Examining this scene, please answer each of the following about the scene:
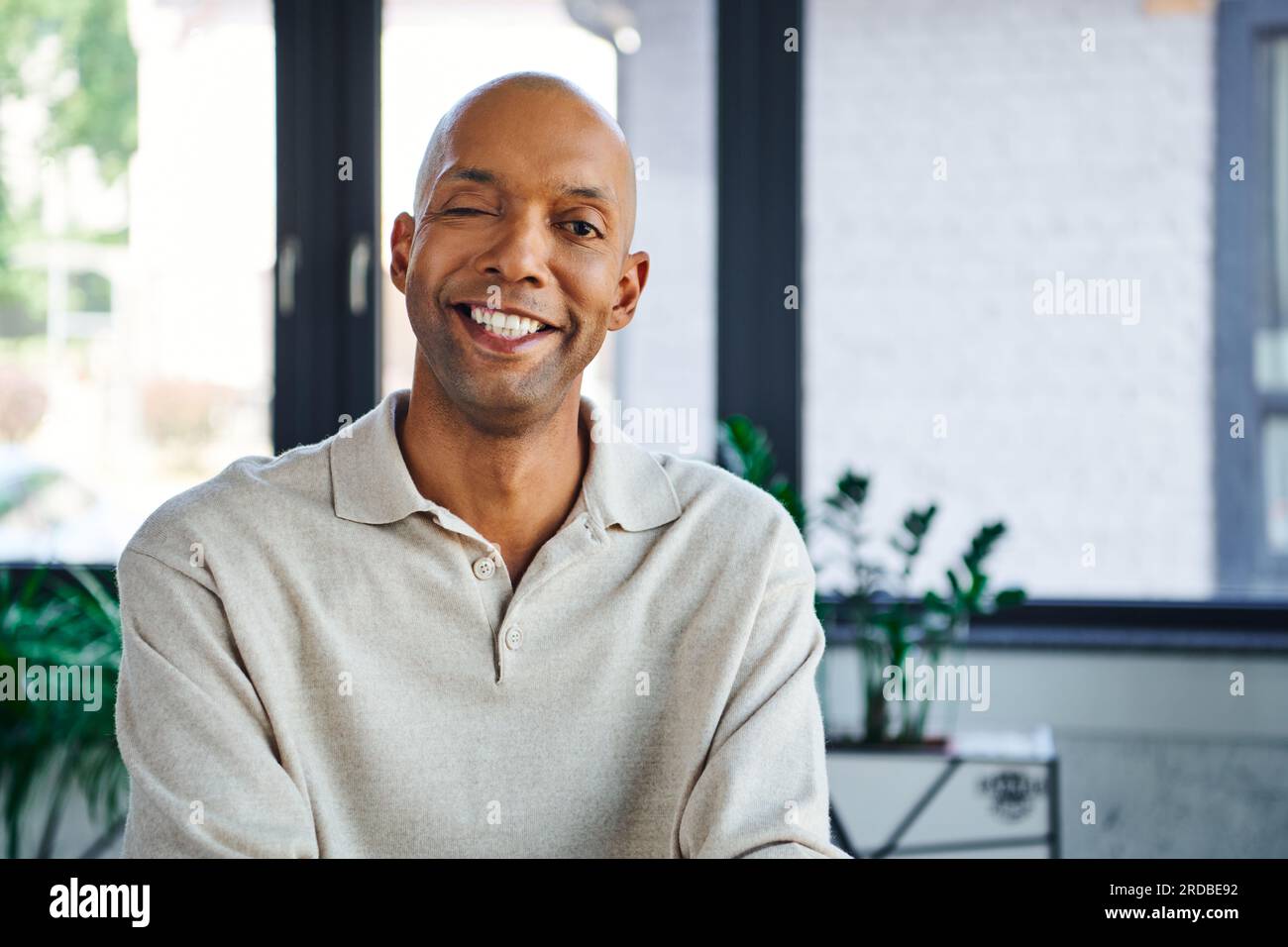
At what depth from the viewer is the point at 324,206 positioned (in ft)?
10.6

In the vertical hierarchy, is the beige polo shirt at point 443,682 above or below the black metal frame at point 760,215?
below

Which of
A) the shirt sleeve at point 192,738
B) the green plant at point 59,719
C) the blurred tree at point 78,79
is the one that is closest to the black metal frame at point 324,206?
the blurred tree at point 78,79

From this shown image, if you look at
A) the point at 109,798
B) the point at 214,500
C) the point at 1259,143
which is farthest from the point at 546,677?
the point at 1259,143

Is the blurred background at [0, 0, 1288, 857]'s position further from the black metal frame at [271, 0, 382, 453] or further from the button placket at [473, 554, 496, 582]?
the button placket at [473, 554, 496, 582]

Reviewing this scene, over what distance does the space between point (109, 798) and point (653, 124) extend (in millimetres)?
2062

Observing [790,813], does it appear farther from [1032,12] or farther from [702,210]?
[1032,12]

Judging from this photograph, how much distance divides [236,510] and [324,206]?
2.12 m

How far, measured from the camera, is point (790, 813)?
1.18 m

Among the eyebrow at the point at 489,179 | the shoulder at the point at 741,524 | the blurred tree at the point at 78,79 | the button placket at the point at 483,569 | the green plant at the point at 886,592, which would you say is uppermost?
the blurred tree at the point at 78,79

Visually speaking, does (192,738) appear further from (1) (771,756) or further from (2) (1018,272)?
(2) (1018,272)

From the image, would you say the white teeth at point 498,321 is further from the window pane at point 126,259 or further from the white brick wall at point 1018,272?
the window pane at point 126,259

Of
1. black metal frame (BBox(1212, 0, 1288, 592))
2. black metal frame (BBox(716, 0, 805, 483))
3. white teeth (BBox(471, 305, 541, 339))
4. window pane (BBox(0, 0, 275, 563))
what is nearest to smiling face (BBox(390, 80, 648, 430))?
white teeth (BBox(471, 305, 541, 339))

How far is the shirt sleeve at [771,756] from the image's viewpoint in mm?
1157

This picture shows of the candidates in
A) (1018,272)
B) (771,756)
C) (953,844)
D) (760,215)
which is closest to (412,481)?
(771,756)
